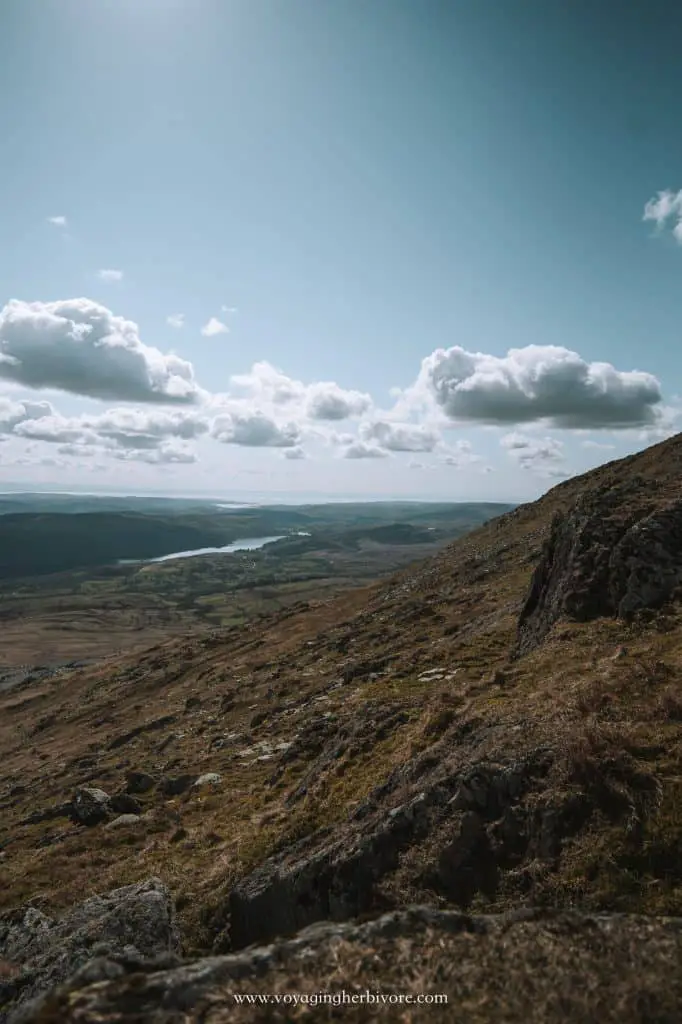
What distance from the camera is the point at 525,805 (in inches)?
411

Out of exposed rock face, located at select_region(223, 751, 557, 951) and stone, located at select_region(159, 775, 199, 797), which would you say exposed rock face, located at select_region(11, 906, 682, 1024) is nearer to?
exposed rock face, located at select_region(223, 751, 557, 951)

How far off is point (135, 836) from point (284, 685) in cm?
1917

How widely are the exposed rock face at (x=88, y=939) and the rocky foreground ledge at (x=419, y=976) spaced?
15.2 feet

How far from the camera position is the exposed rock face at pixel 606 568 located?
2039 cm

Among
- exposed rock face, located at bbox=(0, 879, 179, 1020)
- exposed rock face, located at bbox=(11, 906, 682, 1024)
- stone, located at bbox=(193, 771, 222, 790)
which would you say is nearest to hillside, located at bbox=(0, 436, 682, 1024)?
exposed rock face, located at bbox=(11, 906, 682, 1024)

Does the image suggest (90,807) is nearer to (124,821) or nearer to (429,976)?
(124,821)

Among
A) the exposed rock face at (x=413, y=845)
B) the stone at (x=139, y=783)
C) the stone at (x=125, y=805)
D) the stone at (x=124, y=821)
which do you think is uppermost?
the exposed rock face at (x=413, y=845)

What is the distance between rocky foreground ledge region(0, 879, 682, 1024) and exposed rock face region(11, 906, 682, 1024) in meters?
0.01

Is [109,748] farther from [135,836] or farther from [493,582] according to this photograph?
[493,582]

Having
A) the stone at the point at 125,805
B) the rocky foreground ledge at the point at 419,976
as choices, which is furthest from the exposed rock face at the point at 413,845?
the stone at the point at 125,805

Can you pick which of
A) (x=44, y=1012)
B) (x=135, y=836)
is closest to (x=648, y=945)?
(x=44, y=1012)

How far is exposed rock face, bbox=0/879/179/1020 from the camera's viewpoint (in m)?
10.9

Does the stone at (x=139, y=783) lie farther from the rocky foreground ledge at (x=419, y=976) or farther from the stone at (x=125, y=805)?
the rocky foreground ledge at (x=419, y=976)

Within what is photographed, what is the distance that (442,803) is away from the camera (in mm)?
11422
